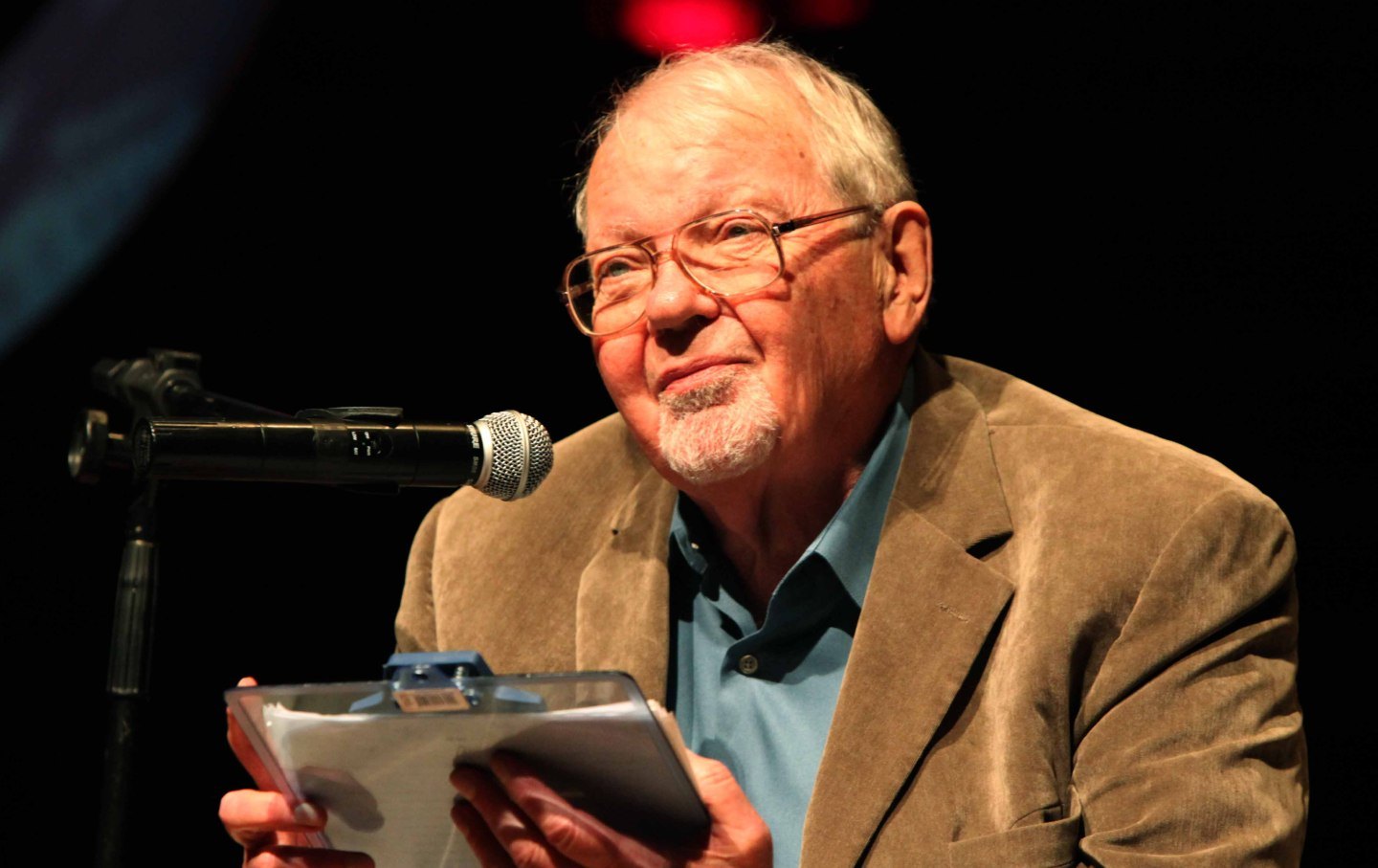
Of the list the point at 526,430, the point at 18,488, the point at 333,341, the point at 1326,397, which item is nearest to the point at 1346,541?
the point at 1326,397

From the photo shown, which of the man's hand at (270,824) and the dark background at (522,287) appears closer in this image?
the man's hand at (270,824)

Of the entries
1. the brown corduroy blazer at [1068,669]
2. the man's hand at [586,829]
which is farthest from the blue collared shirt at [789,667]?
the man's hand at [586,829]

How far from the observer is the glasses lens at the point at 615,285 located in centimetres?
270

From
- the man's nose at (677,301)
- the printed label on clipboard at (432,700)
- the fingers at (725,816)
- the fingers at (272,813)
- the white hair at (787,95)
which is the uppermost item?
the white hair at (787,95)

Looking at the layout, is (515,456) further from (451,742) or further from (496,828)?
(496,828)

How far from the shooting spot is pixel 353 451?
73.4 inches

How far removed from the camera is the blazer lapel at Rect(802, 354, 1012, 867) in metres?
2.33

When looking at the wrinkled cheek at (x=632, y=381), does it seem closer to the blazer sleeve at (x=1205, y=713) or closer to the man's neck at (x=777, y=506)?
the man's neck at (x=777, y=506)

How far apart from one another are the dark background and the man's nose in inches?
32.8

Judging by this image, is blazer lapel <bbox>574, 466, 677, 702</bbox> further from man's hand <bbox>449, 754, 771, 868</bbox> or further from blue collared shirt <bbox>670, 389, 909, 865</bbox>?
man's hand <bbox>449, 754, 771, 868</bbox>

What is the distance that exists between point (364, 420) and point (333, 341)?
1.69m

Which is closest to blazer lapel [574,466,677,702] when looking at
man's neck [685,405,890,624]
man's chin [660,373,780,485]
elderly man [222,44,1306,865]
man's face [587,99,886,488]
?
elderly man [222,44,1306,865]

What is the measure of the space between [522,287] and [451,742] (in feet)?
6.41

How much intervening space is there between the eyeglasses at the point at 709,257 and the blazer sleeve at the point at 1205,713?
2.74 feet
